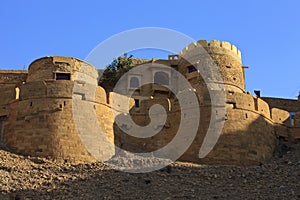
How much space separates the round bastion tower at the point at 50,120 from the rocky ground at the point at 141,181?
0.87 m

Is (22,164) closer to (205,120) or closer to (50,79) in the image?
(50,79)

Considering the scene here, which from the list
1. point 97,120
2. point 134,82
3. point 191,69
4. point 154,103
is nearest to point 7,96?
point 97,120

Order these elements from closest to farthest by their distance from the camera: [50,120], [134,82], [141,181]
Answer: [141,181] → [50,120] → [134,82]

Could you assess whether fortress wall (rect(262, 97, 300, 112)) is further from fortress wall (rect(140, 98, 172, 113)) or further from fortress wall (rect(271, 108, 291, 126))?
fortress wall (rect(140, 98, 172, 113))

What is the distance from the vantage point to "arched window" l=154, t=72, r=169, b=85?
1400 inches

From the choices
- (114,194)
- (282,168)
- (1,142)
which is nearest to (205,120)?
(282,168)

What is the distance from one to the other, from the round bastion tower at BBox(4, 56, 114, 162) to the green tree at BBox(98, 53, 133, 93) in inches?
324

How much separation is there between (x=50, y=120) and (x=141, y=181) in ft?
18.0

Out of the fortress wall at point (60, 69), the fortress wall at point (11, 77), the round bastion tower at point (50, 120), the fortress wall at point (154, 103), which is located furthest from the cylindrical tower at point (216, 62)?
the fortress wall at point (11, 77)

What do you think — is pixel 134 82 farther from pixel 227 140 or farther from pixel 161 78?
pixel 227 140

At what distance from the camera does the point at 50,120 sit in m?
24.7

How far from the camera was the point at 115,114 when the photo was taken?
26859 millimetres

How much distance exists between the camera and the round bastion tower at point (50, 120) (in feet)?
79.2

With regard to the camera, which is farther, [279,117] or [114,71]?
[114,71]
